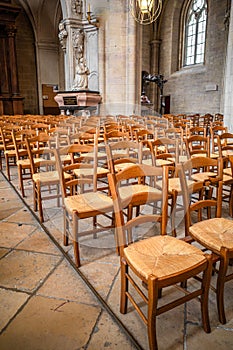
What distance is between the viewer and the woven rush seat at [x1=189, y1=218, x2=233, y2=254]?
1.49 meters

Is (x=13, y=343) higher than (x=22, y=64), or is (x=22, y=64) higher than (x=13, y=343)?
(x=22, y=64)

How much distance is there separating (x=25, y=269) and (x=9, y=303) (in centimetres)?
34

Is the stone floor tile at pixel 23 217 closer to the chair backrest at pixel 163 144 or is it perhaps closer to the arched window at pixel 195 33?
the chair backrest at pixel 163 144

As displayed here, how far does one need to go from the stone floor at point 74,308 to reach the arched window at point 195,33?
43.8ft

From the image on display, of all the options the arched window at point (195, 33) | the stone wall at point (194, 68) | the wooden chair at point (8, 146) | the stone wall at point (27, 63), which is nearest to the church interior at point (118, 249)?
the wooden chair at point (8, 146)

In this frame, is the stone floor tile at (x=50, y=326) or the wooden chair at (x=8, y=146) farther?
the wooden chair at (x=8, y=146)

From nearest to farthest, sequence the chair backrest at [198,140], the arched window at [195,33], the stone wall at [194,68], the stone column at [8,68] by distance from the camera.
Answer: the chair backrest at [198,140], the stone wall at [194,68], the stone column at [8,68], the arched window at [195,33]

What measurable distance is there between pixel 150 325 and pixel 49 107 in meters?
Result: 16.0

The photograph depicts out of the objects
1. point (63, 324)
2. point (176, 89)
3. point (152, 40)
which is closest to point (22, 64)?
point (152, 40)

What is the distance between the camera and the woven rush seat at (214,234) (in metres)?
1.49

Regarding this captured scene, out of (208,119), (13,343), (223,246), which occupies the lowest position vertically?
(13,343)

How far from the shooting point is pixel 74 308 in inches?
61.1

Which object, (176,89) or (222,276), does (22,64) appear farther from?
(222,276)

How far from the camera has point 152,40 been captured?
15.1m
